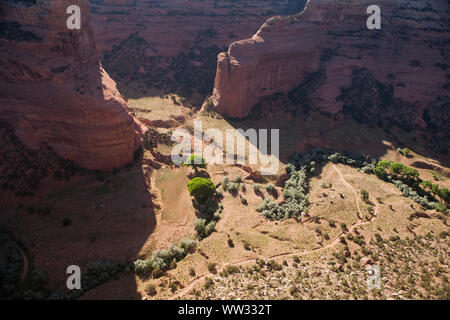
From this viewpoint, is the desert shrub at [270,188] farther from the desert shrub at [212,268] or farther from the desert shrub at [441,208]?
the desert shrub at [441,208]

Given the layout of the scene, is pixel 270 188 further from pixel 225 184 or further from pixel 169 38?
pixel 169 38

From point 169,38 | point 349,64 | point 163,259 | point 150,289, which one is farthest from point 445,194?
point 169,38

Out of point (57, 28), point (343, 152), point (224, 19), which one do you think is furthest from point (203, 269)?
point (224, 19)

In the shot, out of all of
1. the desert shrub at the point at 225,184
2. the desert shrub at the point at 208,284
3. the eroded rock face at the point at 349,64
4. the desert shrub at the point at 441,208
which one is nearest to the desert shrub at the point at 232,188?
the desert shrub at the point at 225,184

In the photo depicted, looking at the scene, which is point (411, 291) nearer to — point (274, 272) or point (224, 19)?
point (274, 272)

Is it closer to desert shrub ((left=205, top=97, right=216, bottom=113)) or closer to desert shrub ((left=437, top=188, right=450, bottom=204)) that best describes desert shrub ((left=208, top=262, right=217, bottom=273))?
desert shrub ((left=437, top=188, right=450, bottom=204))
